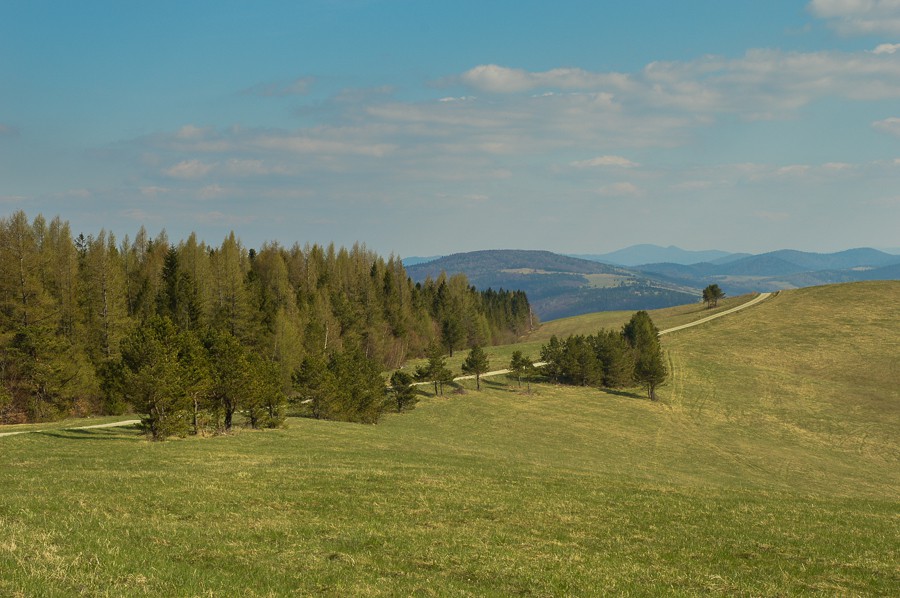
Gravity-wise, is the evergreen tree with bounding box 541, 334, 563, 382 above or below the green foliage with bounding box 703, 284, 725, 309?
below

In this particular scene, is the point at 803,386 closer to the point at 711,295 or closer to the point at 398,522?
the point at 711,295

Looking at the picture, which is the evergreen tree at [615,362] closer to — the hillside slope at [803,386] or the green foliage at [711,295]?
the hillside slope at [803,386]

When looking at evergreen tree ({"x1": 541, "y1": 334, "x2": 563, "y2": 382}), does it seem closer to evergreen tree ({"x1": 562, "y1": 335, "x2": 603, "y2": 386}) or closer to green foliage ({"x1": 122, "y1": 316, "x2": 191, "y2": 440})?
evergreen tree ({"x1": 562, "y1": 335, "x2": 603, "y2": 386})

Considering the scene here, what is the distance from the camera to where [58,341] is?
219ft

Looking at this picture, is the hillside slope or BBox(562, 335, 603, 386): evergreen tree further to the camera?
BBox(562, 335, 603, 386): evergreen tree

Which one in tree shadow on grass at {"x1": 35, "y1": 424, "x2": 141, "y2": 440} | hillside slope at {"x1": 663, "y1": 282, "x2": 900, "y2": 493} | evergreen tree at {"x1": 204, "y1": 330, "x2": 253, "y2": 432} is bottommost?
hillside slope at {"x1": 663, "y1": 282, "x2": 900, "y2": 493}

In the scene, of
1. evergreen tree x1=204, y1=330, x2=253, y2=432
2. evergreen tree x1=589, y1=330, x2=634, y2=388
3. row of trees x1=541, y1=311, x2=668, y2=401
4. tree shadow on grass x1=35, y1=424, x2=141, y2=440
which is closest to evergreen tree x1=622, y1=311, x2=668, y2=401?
row of trees x1=541, y1=311, x2=668, y2=401

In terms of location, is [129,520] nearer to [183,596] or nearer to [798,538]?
[183,596]

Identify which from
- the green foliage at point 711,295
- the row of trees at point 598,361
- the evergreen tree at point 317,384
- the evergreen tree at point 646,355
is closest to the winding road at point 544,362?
the row of trees at point 598,361

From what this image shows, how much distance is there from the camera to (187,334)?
49.9m

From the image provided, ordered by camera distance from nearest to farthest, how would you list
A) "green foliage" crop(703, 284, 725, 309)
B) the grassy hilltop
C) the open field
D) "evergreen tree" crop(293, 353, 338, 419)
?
the grassy hilltop
"evergreen tree" crop(293, 353, 338, 419)
the open field
"green foliage" crop(703, 284, 725, 309)

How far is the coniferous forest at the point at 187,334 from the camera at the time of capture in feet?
160

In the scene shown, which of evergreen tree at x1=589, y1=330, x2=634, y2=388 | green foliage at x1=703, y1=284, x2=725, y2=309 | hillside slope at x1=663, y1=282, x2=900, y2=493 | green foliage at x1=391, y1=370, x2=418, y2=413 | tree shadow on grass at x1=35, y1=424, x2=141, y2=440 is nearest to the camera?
tree shadow on grass at x1=35, y1=424, x2=141, y2=440

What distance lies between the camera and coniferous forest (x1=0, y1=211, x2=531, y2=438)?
160 ft
